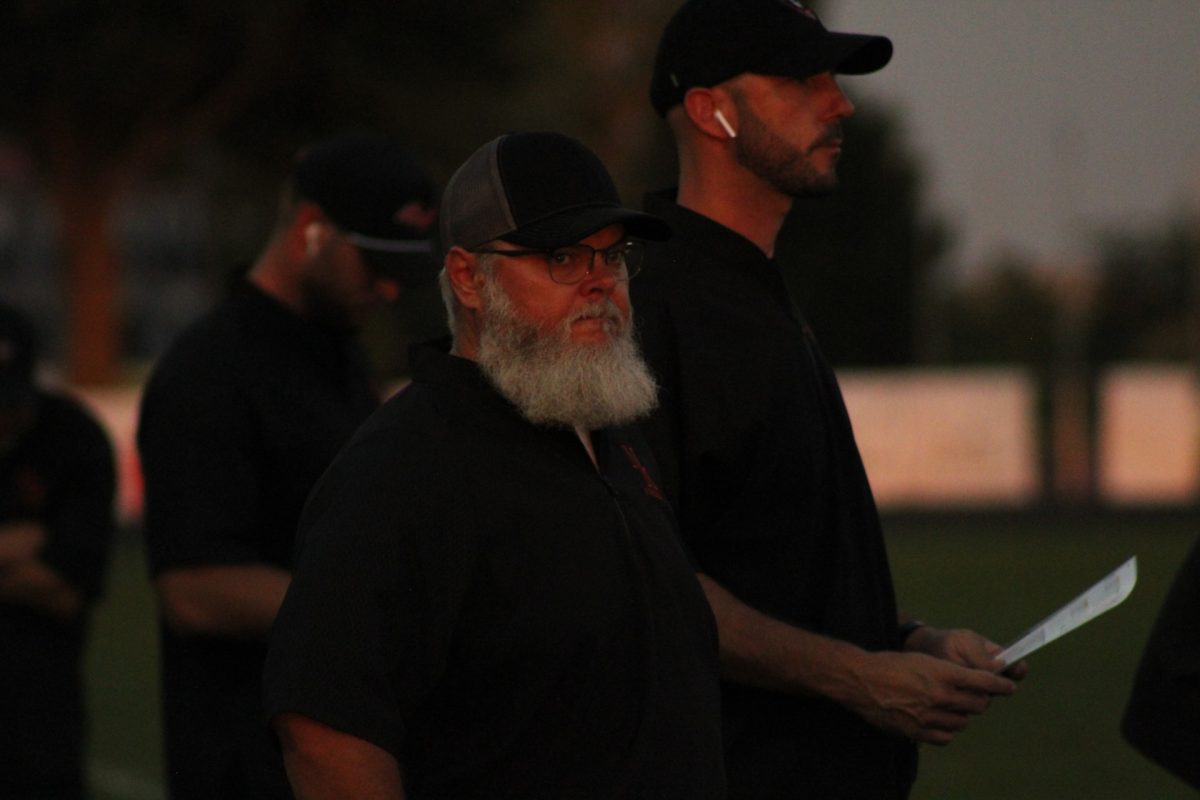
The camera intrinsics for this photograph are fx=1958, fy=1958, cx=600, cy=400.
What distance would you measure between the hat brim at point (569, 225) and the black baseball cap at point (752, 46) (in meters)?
0.88

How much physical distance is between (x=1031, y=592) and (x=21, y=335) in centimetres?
1141

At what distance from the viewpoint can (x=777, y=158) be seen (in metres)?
3.66

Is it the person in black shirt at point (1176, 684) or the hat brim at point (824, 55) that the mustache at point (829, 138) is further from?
the person in black shirt at point (1176, 684)

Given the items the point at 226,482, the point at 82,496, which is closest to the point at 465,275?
the point at 226,482

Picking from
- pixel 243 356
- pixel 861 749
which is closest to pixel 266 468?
pixel 243 356

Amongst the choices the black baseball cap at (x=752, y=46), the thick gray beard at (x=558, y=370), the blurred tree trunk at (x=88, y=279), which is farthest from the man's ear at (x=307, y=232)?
the blurred tree trunk at (x=88, y=279)

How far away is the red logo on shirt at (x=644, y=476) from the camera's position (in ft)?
9.91

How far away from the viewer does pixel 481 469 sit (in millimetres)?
2756

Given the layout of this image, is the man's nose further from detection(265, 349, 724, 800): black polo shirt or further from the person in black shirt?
the person in black shirt

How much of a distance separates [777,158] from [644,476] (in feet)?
2.86

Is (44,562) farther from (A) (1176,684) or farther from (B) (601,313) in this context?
(A) (1176,684)

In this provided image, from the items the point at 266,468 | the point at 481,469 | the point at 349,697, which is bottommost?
the point at 266,468

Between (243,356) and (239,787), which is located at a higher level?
(243,356)

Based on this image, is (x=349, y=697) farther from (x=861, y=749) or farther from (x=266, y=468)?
(x=266, y=468)
